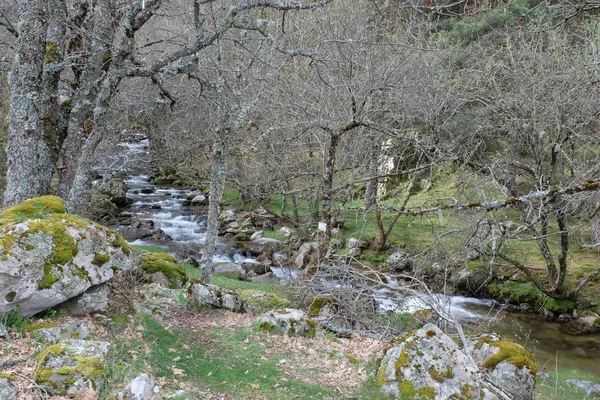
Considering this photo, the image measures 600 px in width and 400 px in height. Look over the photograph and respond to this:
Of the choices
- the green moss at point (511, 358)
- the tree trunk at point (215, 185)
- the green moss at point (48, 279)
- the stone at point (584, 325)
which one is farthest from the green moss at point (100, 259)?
the stone at point (584, 325)

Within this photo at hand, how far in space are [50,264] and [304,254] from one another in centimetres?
1288

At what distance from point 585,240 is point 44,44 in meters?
17.7

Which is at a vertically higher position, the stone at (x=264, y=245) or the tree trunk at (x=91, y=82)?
the tree trunk at (x=91, y=82)

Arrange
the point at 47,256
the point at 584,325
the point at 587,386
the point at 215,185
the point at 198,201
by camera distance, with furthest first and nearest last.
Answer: the point at 198,201, the point at 584,325, the point at 215,185, the point at 587,386, the point at 47,256

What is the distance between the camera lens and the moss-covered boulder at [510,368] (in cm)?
659

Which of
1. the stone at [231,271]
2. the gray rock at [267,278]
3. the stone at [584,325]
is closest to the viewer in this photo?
the stone at [584,325]

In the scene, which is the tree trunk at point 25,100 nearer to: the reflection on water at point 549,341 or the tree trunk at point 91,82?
the tree trunk at point 91,82

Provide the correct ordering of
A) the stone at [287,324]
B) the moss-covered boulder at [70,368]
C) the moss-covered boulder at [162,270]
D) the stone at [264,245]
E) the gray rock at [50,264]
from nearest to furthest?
the moss-covered boulder at [70,368] < the gray rock at [50,264] < the stone at [287,324] < the moss-covered boulder at [162,270] < the stone at [264,245]

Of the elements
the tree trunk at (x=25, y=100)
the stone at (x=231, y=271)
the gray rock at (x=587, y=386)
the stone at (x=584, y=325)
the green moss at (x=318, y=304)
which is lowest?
the stone at (x=584, y=325)

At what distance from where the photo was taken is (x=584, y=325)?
13.1m

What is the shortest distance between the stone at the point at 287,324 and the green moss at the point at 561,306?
31.8 ft

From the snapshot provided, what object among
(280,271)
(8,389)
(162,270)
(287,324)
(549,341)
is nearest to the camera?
(8,389)

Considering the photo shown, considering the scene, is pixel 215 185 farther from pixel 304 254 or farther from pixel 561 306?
pixel 561 306

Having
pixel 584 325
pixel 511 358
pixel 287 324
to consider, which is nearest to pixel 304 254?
pixel 584 325
